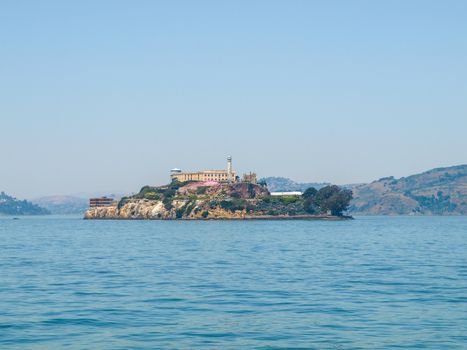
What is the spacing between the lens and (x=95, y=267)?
222 feet

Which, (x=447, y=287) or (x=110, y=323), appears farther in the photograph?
(x=447, y=287)

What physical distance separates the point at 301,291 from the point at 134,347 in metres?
19.5

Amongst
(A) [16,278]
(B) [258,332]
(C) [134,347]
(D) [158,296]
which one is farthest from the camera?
(A) [16,278]

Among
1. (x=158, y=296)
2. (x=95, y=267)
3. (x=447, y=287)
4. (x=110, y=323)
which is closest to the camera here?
(x=110, y=323)

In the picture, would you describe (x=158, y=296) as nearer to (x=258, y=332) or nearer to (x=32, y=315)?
(x=32, y=315)

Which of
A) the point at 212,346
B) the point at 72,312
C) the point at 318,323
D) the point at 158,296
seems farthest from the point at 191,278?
the point at 212,346

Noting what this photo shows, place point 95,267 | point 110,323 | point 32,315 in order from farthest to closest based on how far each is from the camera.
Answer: point 95,267
point 32,315
point 110,323

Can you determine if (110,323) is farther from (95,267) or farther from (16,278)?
(95,267)

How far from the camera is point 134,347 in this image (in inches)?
1243

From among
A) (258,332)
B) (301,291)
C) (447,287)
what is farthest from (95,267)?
(258,332)

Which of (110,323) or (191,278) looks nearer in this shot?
(110,323)

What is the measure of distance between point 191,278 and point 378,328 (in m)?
24.5

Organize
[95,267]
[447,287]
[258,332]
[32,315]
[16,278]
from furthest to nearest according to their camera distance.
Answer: [95,267], [16,278], [447,287], [32,315], [258,332]

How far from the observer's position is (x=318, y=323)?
121 feet
